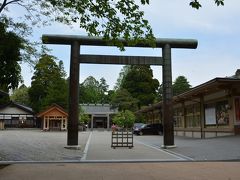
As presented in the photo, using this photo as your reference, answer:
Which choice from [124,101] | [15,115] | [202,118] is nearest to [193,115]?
[202,118]

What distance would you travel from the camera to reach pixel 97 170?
1132 centimetres

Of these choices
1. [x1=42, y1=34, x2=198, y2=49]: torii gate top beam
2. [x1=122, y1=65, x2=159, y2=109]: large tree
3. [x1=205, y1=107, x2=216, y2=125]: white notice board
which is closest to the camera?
[x1=42, y1=34, x2=198, y2=49]: torii gate top beam

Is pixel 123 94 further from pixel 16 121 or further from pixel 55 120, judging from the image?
pixel 16 121

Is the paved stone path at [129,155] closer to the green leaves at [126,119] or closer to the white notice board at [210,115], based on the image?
the white notice board at [210,115]

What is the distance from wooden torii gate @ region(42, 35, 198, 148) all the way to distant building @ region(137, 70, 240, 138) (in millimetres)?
4160

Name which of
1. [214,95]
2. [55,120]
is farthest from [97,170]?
[55,120]

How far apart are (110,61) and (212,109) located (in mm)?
11927

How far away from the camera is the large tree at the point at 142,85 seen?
66.4 m

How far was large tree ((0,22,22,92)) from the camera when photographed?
46.8 feet

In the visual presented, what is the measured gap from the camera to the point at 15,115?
64.5 m

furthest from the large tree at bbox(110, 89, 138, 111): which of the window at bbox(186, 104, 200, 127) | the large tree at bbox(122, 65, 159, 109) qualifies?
the window at bbox(186, 104, 200, 127)

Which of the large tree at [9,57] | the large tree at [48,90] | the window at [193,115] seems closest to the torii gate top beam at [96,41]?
the large tree at [9,57]

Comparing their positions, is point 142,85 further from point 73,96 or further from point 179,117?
point 73,96

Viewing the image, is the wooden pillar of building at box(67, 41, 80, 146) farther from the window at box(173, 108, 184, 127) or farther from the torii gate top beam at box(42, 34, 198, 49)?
the window at box(173, 108, 184, 127)
